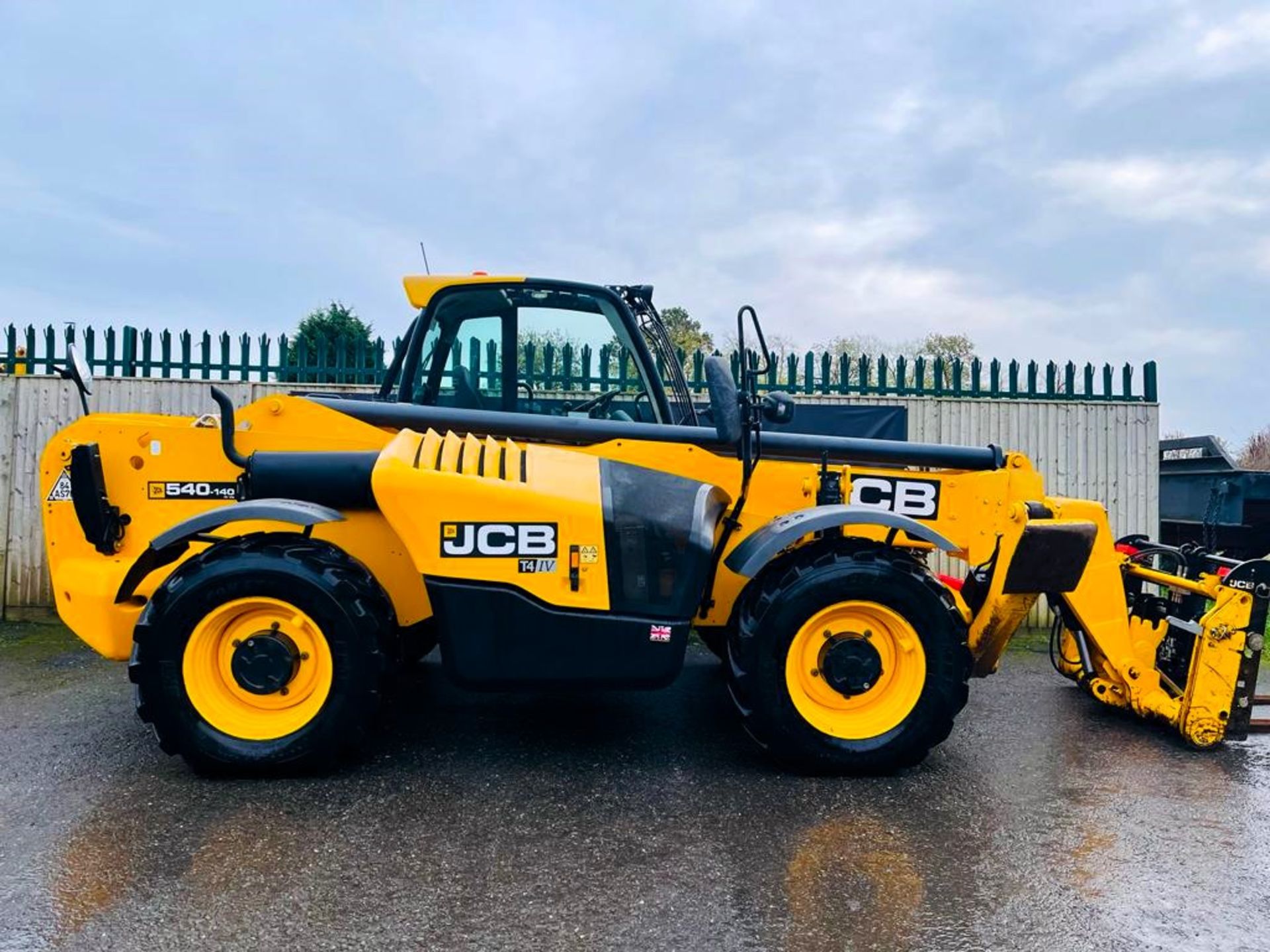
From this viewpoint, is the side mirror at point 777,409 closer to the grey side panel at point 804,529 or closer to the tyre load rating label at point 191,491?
the grey side panel at point 804,529

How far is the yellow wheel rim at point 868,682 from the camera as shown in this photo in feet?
13.5

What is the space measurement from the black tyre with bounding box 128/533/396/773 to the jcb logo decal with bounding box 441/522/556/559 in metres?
0.48

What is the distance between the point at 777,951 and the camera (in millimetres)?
2668

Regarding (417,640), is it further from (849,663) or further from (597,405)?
(849,663)

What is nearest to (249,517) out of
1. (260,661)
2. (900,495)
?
(260,661)

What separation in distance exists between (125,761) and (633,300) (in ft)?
11.2

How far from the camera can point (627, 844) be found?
3400mm

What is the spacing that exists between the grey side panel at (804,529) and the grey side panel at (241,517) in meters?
1.87

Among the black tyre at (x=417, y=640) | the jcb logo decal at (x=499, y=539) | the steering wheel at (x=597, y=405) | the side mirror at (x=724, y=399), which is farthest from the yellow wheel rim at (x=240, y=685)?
the side mirror at (x=724, y=399)

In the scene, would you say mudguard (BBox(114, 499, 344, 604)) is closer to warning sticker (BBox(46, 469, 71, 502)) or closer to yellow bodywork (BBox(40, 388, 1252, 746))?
yellow bodywork (BBox(40, 388, 1252, 746))

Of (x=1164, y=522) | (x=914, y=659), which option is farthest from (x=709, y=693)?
(x=1164, y=522)

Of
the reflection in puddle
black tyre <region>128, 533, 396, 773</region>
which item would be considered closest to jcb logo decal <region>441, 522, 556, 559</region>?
black tyre <region>128, 533, 396, 773</region>

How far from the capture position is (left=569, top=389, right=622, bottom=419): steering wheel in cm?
479

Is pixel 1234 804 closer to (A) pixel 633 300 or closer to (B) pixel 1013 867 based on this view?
(B) pixel 1013 867
